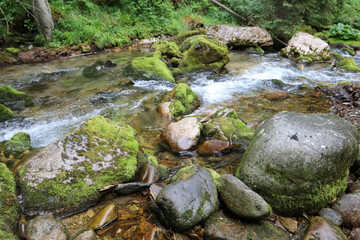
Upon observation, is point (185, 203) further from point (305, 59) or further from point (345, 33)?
point (345, 33)

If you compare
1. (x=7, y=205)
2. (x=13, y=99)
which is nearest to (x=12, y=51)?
(x=13, y=99)

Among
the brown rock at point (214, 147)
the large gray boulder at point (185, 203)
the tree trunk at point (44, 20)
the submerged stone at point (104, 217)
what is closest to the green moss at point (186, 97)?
the brown rock at point (214, 147)

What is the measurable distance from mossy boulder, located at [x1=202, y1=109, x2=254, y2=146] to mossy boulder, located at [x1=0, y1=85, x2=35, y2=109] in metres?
4.77

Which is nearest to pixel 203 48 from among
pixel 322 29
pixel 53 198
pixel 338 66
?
pixel 338 66

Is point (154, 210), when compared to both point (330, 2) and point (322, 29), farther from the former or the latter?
point (322, 29)

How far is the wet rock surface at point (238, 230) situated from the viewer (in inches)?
88.2

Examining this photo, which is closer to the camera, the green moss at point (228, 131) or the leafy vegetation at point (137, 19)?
the green moss at point (228, 131)

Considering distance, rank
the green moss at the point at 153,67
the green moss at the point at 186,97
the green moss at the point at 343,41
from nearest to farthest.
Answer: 1. the green moss at the point at 186,97
2. the green moss at the point at 153,67
3. the green moss at the point at 343,41

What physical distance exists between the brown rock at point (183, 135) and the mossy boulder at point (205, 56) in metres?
4.69

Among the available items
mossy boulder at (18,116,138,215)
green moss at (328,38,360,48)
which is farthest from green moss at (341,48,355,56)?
mossy boulder at (18,116,138,215)

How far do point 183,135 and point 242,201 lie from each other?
1.88 m

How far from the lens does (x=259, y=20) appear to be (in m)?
14.5

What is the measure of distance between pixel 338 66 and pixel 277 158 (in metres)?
9.06

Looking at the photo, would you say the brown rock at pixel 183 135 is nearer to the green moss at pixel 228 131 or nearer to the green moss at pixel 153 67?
the green moss at pixel 228 131
